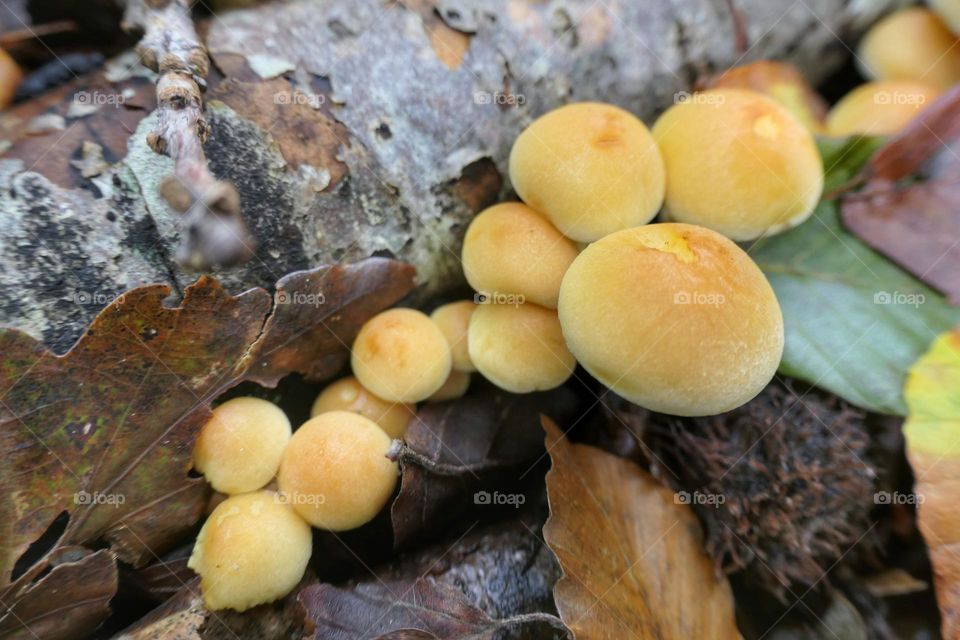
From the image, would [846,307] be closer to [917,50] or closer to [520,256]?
[520,256]

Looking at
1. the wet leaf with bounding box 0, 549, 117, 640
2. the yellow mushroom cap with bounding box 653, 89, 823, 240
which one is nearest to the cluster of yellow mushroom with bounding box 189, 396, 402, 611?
the wet leaf with bounding box 0, 549, 117, 640

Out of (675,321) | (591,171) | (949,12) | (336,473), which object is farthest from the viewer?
(949,12)

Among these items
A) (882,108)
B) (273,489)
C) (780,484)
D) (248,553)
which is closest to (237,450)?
(273,489)

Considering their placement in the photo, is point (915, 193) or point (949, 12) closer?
point (915, 193)

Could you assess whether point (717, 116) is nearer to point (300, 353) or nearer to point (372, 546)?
point (300, 353)

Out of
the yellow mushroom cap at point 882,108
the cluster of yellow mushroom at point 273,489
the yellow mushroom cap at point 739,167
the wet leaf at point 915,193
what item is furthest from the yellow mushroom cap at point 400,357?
the yellow mushroom cap at point 882,108

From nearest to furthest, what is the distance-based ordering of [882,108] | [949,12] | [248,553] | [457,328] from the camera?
[248,553] < [457,328] < [882,108] < [949,12]

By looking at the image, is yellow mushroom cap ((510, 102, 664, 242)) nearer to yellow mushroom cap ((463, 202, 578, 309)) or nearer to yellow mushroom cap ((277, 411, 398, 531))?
yellow mushroom cap ((463, 202, 578, 309))
